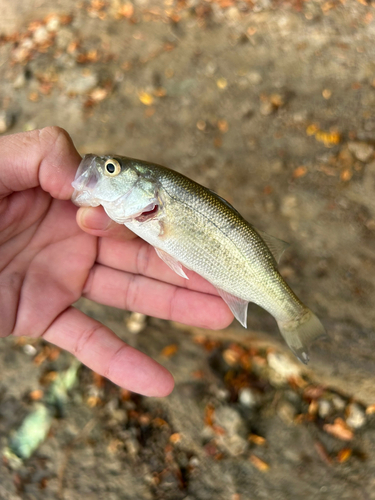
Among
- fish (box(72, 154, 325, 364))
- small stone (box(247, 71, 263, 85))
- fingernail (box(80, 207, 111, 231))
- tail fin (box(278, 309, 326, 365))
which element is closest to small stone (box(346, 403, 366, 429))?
tail fin (box(278, 309, 326, 365))

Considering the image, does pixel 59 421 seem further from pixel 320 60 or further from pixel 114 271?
pixel 320 60

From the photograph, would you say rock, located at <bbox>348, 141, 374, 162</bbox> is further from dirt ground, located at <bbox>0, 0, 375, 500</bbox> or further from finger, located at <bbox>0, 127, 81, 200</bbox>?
finger, located at <bbox>0, 127, 81, 200</bbox>

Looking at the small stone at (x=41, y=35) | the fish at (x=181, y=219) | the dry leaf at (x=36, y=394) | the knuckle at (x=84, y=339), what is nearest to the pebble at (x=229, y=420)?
the fish at (x=181, y=219)

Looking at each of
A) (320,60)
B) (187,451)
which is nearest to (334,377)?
(187,451)

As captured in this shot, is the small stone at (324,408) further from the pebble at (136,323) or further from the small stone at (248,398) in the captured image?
the pebble at (136,323)

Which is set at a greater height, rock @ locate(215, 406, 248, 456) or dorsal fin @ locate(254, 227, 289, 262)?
dorsal fin @ locate(254, 227, 289, 262)

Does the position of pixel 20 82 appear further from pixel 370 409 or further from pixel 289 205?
pixel 370 409
